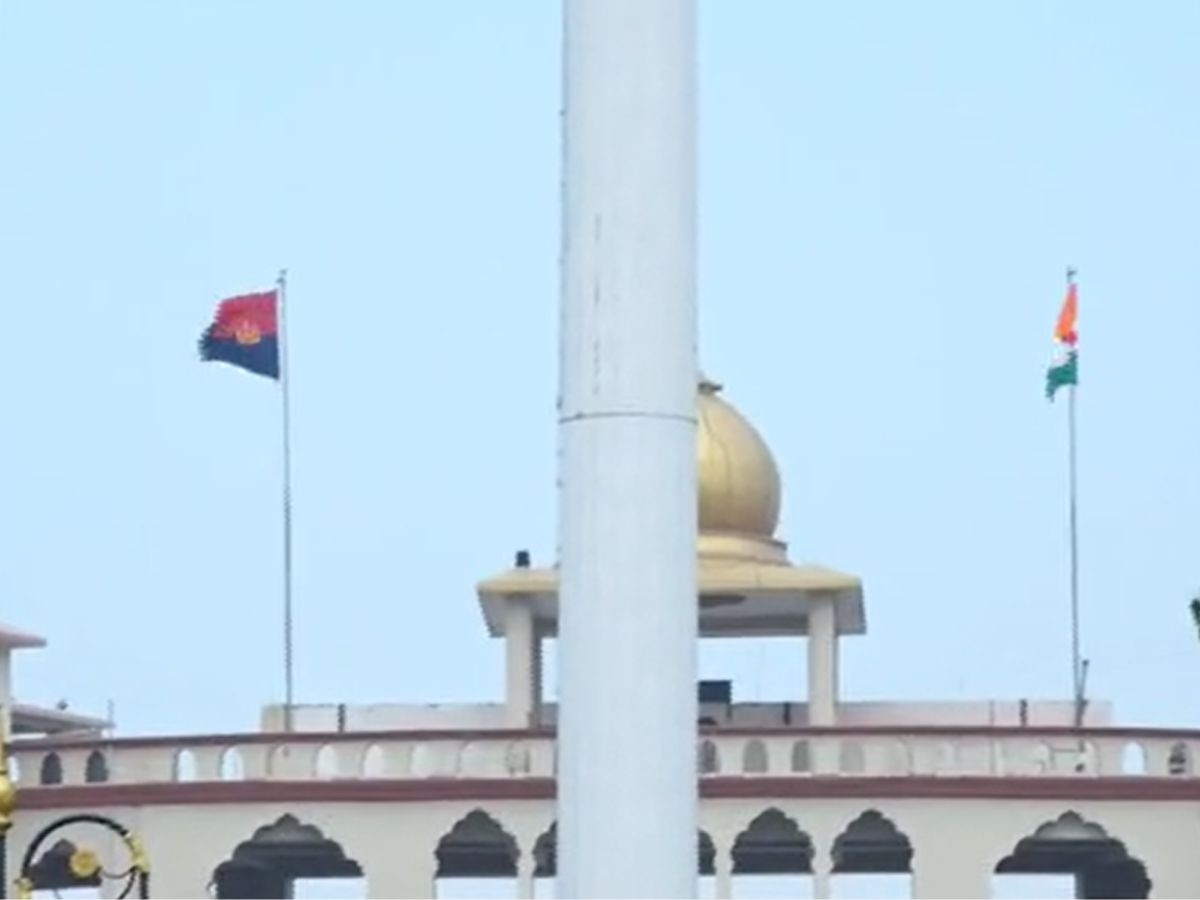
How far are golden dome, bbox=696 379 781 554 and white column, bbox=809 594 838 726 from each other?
3.42 ft

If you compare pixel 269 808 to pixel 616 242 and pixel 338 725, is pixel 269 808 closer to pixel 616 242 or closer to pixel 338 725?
pixel 338 725

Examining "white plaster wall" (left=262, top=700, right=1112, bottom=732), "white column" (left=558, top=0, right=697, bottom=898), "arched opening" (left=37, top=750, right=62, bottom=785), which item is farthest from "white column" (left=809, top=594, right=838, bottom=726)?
"white column" (left=558, top=0, right=697, bottom=898)

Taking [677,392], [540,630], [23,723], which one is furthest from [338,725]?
[677,392]

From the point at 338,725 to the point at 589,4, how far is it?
24.6m

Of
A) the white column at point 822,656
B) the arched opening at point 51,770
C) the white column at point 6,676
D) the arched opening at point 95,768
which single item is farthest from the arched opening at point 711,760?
the white column at point 6,676

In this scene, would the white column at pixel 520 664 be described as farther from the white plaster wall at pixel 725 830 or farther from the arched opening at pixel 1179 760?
the arched opening at pixel 1179 760

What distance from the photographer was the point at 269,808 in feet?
135

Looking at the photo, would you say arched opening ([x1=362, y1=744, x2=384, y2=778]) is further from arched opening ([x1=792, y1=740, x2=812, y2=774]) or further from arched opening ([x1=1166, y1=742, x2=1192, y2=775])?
arched opening ([x1=1166, y1=742, x2=1192, y2=775])

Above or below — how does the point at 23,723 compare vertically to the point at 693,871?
above

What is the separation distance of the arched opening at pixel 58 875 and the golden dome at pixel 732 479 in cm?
797

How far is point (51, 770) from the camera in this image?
139ft

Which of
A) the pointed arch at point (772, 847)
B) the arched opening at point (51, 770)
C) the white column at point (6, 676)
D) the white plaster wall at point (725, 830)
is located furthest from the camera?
the white column at point (6, 676)

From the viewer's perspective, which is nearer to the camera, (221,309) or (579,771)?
(579,771)

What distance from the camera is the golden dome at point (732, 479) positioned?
43.4m
